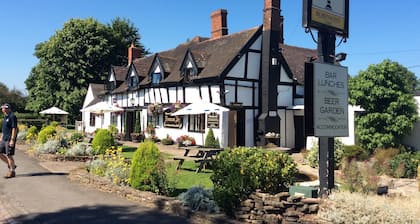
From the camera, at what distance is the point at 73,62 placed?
42.9 m

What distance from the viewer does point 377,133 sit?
50.1 ft

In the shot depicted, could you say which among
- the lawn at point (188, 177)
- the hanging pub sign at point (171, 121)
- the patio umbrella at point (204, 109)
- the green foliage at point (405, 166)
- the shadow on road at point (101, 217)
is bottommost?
the shadow on road at point (101, 217)

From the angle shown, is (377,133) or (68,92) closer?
(377,133)

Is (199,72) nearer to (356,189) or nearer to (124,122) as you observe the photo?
(124,122)

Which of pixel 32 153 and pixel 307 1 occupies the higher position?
pixel 307 1

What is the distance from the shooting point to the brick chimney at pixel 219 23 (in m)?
26.4

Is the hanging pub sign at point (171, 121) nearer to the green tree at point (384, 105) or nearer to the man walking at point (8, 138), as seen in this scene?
the green tree at point (384, 105)

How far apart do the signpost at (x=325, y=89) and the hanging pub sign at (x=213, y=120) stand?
46.3ft

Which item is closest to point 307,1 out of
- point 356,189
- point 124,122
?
point 356,189

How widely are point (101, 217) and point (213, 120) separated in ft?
47.9

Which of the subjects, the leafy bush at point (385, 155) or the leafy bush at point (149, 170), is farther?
the leafy bush at point (385, 155)

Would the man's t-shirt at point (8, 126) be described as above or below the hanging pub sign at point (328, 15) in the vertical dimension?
below

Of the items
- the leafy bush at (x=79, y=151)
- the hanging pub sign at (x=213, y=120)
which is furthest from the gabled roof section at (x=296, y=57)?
the leafy bush at (x=79, y=151)

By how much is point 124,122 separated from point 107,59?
1701 centimetres
